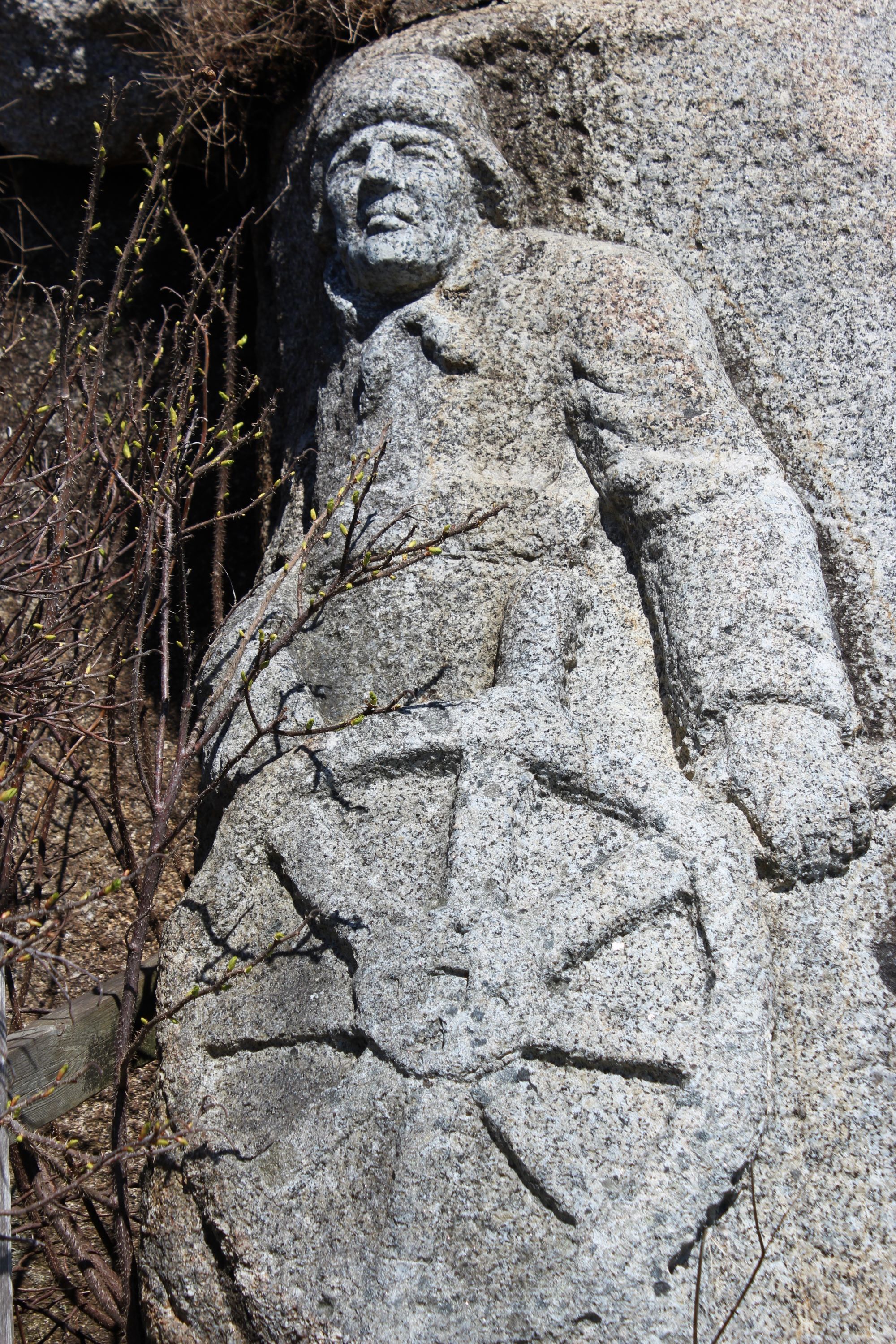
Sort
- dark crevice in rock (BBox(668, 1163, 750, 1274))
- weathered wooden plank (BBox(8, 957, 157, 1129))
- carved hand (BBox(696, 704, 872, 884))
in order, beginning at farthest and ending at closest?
1. weathered wooden plank (BBox(8, 957, 157, 1129))
2. carved hand (BBox(696, 704, 872, 884))
3. dark crevice in rock (BBox(668, 1163, 750, 1274))

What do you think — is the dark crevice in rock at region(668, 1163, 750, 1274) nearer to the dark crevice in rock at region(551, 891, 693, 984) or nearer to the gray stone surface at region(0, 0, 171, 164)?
the dark crevice in rock at region(551, 891, 693, 984)

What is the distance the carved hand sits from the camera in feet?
6.59

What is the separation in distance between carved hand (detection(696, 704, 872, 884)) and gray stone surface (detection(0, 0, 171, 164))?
283cm

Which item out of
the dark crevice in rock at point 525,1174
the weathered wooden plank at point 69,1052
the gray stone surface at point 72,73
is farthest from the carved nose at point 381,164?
the dark crevice in rock at point 525,1174

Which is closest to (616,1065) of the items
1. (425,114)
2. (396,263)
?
(396,263)

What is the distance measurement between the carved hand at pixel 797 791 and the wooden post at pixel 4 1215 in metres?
1.34

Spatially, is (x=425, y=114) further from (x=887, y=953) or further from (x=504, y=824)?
(x=887, y=953)

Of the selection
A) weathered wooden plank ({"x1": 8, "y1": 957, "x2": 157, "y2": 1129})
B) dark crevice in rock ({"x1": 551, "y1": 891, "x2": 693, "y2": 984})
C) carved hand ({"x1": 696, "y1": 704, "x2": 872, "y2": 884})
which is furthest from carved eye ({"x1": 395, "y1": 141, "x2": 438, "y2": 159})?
weathered wooden plank ({"x1": 8, "y1": 957, "x2": 157, "y2": 1129})

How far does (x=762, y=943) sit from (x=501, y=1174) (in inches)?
23.1

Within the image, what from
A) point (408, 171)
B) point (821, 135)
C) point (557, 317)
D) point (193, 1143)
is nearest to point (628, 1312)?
point (193, 1143)

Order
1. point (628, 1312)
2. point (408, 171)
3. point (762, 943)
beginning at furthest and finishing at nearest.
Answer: point (408, 171)
point (762, 943)
point (628, 1312)

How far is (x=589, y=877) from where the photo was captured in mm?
1985

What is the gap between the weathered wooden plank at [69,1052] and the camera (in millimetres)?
2248

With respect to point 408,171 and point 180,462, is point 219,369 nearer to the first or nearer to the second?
point 180,462
